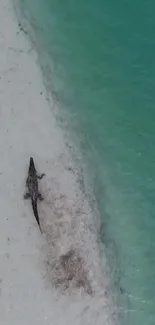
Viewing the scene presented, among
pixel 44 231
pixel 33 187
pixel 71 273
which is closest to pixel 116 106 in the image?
pixel 33 187

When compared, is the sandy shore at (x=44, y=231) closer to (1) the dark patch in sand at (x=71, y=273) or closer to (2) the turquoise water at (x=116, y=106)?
(1) the dark patch in sand at (x=71, y=273)

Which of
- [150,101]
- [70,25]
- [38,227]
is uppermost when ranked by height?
[70,25]

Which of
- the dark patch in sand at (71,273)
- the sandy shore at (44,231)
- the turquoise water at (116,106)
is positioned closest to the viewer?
the sandy shore at (44,231)

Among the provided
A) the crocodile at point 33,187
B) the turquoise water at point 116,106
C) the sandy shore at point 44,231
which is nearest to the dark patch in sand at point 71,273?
the sandy shore at point 44,231

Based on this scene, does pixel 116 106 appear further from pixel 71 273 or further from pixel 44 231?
pixel 71 273

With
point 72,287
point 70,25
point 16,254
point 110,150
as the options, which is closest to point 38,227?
point 16,254

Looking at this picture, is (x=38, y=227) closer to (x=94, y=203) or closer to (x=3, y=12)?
(x=94, y=203)
